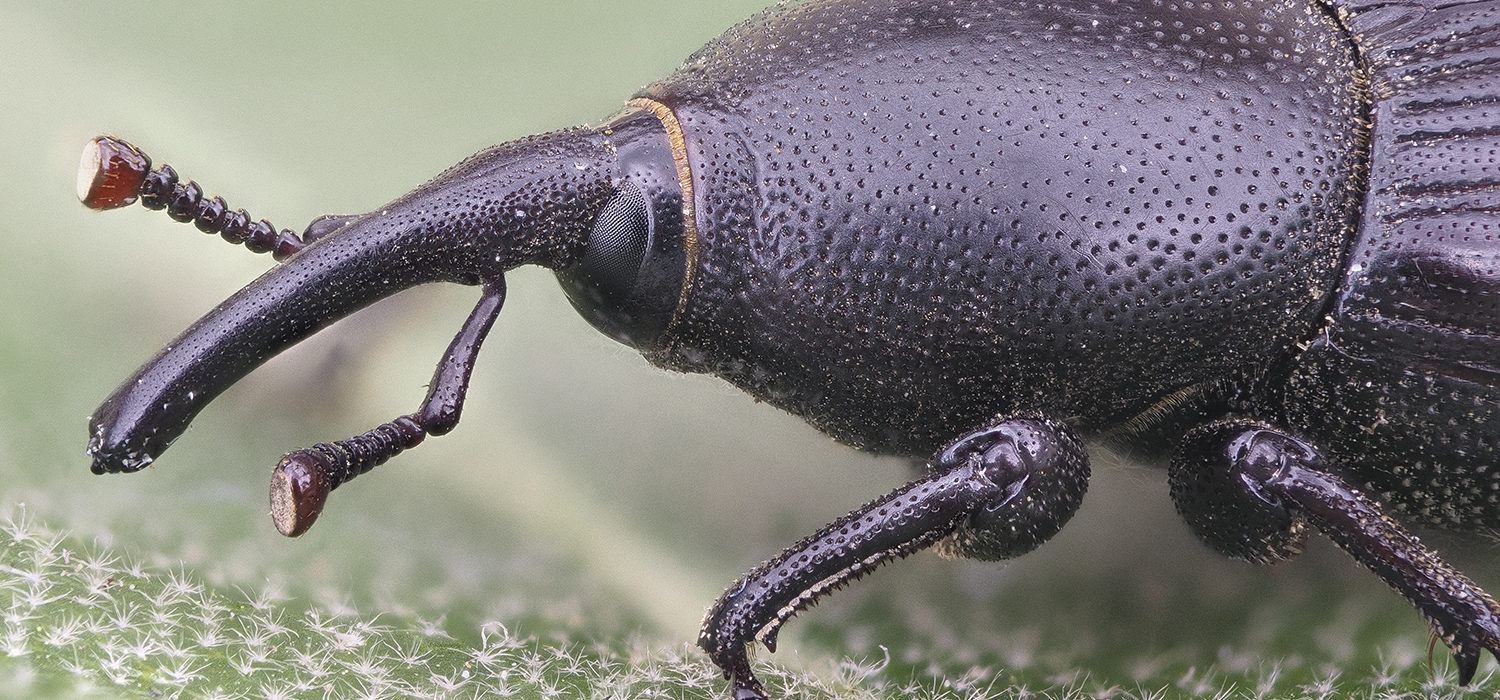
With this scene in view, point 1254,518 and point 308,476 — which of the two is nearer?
point 308,476

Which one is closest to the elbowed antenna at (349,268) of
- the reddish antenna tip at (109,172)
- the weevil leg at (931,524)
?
the reddish antenna tip at (109,172)

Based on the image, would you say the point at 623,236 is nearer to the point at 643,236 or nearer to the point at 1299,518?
the point at 643,236

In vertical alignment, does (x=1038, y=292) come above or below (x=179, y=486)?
below

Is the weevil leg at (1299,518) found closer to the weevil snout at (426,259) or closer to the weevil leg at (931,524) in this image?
the weevil leg at (931,524)

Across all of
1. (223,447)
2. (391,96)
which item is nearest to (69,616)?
(223,447)

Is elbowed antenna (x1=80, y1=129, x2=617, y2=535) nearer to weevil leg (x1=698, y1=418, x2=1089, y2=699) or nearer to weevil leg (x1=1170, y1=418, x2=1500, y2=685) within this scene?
weevil leg (x1=698, y1=418, x2=1089, y2=699)

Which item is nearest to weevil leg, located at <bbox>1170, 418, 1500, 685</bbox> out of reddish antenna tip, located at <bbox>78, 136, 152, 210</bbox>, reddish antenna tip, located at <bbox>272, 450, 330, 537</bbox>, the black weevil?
the black weevil

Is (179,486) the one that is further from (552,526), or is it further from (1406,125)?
(1406,125)
